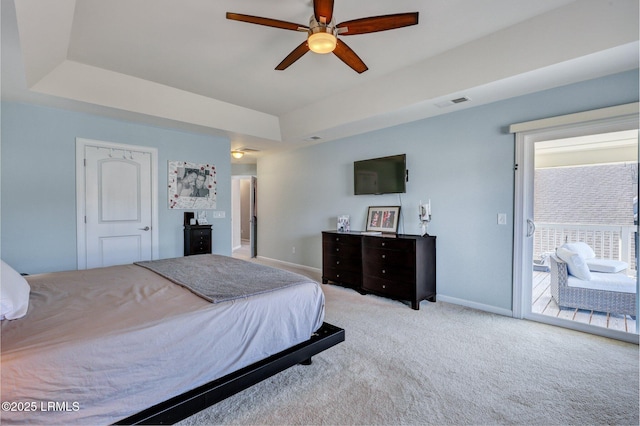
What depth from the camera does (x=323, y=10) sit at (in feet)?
6.32

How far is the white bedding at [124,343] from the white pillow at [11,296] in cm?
5

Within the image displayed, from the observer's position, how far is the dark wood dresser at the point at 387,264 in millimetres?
3559

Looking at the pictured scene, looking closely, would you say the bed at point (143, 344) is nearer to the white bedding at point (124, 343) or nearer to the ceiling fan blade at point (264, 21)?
the white bedding at point (124, 343)

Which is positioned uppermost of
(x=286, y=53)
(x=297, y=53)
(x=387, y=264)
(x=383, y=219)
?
(x=286, y=53)

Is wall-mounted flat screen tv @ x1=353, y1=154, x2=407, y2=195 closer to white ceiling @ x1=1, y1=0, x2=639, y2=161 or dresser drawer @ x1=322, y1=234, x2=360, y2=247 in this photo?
white ceiling @ x1=1, y1=0, x2=639, y2=161

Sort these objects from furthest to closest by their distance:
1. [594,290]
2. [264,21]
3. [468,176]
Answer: [468,176]
[594,290]
[264,21]

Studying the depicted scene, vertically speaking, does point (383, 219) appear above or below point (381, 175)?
below

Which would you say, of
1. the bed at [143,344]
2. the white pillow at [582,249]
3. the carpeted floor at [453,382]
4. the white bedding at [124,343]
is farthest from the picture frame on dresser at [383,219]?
the white bedding at [124,343]

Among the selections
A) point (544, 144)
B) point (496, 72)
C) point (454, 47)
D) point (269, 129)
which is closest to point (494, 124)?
point (544, 144)

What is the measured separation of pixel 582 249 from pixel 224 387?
350 centimetres

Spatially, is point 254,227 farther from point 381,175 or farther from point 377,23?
point 377,23

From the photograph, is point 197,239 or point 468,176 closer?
point 468,176

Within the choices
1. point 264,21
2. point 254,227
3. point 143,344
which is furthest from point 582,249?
point 254,227

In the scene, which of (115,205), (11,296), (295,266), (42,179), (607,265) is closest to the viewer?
(11,296)
